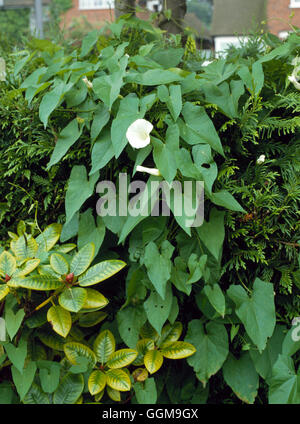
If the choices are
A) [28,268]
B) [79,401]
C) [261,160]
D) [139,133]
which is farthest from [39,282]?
[261,160]

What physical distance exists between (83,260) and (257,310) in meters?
0.53

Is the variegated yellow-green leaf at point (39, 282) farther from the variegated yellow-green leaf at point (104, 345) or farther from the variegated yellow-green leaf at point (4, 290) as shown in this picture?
the variegated yellow-green leaf at point (104, 345)

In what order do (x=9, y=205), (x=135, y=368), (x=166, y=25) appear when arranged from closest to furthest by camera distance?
(x=135, y=368)
(x=9, y=205)
(x=166, y=25)

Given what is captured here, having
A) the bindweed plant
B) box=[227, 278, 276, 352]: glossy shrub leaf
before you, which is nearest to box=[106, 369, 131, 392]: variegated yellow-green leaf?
the bindweed plant

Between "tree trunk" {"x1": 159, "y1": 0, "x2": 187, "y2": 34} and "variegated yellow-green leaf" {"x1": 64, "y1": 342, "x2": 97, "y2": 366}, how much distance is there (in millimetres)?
1752

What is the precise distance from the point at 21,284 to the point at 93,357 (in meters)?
0.33

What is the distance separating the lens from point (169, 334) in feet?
4.61

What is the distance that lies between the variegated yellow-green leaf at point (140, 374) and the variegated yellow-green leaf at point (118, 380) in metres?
0.07

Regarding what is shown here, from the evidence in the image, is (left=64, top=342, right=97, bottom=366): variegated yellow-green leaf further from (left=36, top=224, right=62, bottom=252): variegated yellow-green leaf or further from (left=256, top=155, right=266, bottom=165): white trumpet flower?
(left=256, top=155, right=266, bottom=165): white trumpet flower

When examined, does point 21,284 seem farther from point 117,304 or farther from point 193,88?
point 193,88

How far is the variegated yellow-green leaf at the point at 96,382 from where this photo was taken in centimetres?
129

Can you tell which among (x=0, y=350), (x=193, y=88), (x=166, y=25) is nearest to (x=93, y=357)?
(x=0, y=350)

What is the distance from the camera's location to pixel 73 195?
1.37 m

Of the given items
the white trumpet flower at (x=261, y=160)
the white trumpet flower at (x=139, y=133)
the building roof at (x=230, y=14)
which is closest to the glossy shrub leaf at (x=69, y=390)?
the white trumpet flower at (x=139, y=133)
